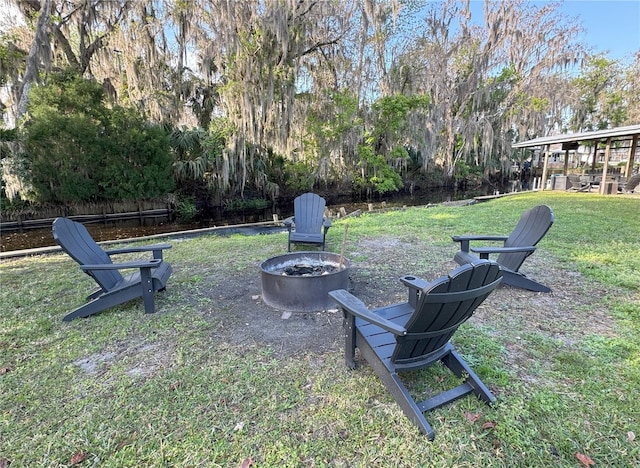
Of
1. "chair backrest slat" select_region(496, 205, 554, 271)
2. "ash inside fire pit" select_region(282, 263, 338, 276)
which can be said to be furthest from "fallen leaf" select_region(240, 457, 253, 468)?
"chair backrest slat" select_region(496, 205, 554, 271)

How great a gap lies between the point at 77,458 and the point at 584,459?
81.3 inches

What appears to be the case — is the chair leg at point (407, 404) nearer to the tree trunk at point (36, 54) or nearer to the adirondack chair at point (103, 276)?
the adirondack chair at point (103, 276)

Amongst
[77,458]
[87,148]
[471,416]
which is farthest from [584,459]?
[87,148]

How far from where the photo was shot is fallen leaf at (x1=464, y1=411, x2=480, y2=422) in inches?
59.6

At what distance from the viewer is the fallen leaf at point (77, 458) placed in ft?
4.33

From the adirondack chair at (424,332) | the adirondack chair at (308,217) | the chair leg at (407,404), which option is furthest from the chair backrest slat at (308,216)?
the chair leg at (407,404)

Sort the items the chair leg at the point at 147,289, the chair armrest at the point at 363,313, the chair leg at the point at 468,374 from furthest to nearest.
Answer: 1. the chair leg at the point at 147,289
2. the chair leg at the point at 468,374
3. the chair armrest at the point at 363,313

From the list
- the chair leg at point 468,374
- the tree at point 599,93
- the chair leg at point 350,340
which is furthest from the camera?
the tree at point 599,93

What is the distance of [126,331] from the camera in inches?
92.9

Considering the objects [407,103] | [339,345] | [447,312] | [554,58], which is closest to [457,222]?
[339,345]

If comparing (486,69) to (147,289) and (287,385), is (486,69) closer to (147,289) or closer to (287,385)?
(147,289)

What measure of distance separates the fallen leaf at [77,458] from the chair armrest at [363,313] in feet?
4.22

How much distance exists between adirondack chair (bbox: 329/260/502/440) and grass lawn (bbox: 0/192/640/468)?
0.07 metres

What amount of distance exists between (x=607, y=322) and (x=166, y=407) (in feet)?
9.76
